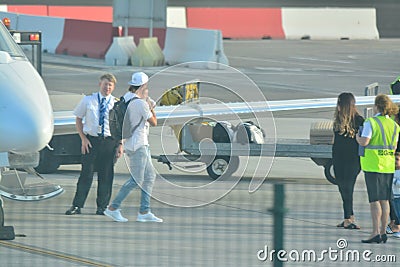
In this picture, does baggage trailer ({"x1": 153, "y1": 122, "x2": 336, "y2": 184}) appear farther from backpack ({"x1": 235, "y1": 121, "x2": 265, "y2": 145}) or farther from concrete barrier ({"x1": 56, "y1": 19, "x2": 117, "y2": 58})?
concrete barrier ({"x1": 56, "y1": 19, "x2": 117, "y2": 58})

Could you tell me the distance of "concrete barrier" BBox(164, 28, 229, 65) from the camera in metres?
28.9

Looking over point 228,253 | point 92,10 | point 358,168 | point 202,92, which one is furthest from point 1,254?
point 92,10

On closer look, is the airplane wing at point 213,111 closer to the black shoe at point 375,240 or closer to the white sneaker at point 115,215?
the white sneaker at point 115,215

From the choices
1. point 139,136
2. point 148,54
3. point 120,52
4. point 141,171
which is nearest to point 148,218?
point 141,171

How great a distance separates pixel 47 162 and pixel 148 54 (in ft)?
49.0

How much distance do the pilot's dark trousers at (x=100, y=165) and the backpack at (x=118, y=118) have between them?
11cm

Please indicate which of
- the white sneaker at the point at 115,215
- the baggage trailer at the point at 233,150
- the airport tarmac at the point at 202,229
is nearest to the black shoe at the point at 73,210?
the airport tarmac at the point at 202,229

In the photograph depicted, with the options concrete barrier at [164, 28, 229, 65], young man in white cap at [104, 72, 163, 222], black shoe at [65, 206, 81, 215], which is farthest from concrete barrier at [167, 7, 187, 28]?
black shoe at [65, 206, 81, 215]

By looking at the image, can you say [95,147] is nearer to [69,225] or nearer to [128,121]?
[128,121]

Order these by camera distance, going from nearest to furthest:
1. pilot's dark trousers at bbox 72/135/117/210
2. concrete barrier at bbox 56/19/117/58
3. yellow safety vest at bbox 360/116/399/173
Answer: yellow safety vest at bbox 360/116/399/173, pilot's dark trousers at bbox 72/135/117/210, concrete barrier at bbox 56/19/117/58

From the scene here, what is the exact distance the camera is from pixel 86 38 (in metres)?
31.3

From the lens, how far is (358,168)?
38.3 ft

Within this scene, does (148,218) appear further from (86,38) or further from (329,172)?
(86,38)

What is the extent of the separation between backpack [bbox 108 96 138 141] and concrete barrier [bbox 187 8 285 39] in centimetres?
2739
